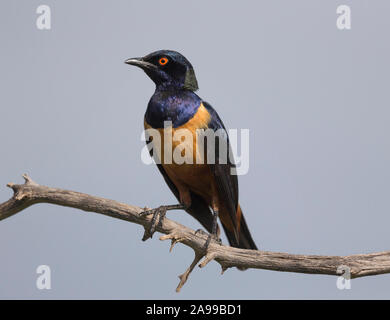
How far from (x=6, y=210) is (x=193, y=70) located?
2.05 meters

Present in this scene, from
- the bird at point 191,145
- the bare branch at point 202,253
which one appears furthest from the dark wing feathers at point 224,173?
the bare branch at point 202,253

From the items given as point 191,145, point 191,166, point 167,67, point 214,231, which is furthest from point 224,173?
point 167,67

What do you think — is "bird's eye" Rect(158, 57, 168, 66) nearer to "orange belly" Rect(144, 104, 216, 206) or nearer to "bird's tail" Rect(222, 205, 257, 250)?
"orange belly" Rect(144, 104, 216, 206)

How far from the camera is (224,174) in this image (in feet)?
15.3

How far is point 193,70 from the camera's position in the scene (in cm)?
485

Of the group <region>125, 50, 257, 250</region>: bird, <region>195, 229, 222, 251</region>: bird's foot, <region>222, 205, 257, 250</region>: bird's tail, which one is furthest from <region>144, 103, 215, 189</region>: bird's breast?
<region>222, 205, 257, 250</region>: bird's tail

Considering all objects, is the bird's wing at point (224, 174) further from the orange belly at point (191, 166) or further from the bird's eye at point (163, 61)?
the bird's eye at point (163, 61)

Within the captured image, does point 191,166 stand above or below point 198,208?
above

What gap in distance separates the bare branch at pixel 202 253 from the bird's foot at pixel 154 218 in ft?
0.19

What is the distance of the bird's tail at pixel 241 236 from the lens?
5.07m

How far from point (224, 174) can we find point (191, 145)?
16.8 inches

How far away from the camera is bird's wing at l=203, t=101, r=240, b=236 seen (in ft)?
15.2

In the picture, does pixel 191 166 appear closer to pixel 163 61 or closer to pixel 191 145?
pixel 191 145

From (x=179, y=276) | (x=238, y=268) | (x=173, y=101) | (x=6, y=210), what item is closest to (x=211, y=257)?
(x=179, y=276)
